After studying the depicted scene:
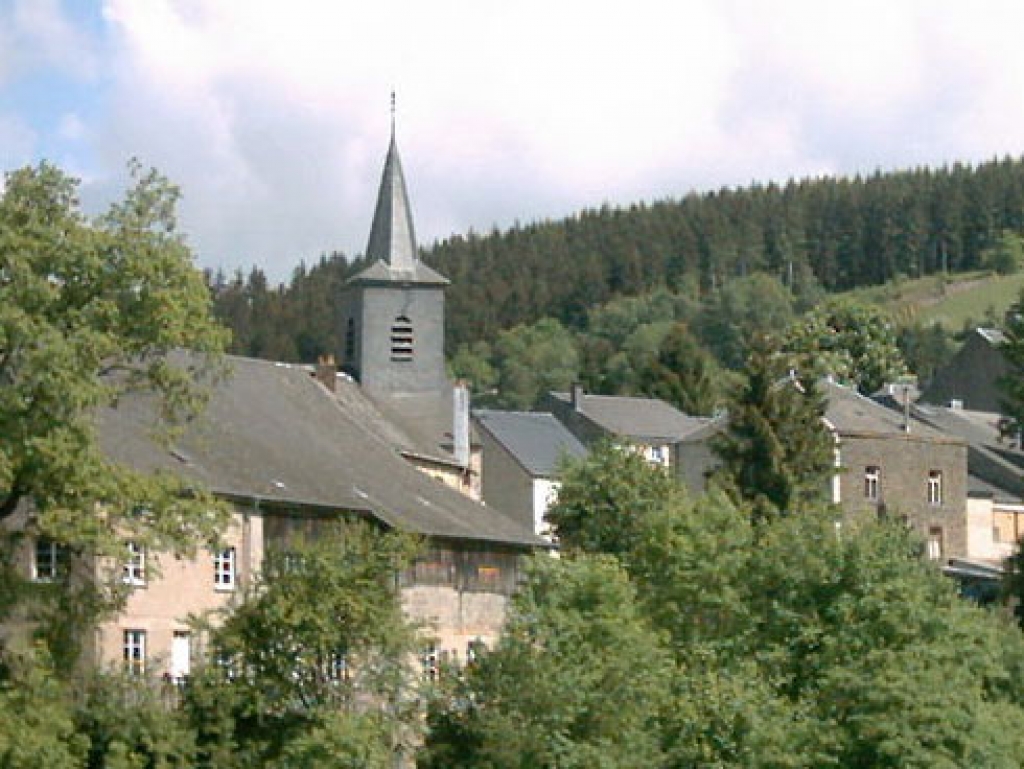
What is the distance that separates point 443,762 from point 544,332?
135476 mm

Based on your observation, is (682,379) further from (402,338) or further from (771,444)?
(771,444)

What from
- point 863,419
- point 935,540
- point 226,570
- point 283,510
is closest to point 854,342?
point 863,419

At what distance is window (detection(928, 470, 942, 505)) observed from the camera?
8856 centimetres

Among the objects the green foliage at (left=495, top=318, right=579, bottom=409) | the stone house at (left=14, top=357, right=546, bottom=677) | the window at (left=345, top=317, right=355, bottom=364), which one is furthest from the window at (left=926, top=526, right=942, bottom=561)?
the green foliage at (left=495, top=318, right=579, bottom=409)

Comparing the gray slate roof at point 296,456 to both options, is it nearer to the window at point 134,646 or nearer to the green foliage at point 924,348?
the window at point 134,646

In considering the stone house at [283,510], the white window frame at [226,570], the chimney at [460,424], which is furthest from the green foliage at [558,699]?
the chimney at [460,424]

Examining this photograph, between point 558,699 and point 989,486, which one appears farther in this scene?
point 989,486

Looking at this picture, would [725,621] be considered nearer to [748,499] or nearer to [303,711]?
[303,711]

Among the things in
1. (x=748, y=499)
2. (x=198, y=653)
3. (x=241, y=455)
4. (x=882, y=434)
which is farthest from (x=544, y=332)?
(x=198, y=653)

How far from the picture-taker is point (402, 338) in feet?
259

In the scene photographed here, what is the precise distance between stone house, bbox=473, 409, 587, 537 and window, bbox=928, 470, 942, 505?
12.1 m

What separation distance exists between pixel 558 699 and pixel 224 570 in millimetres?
11883

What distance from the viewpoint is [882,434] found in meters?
87.6

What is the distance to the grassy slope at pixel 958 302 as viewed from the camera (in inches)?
7106
